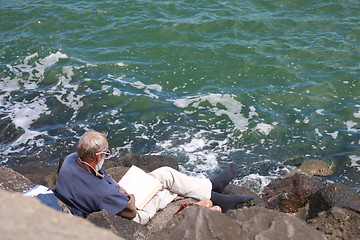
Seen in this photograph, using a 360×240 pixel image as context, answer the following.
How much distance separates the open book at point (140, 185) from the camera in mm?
5961

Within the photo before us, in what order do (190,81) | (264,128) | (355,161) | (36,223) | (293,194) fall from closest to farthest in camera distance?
(36,223)
(293,194)
(355,161)
(264,128)
(190,81)

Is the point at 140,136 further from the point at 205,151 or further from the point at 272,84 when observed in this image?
the point at 272,84

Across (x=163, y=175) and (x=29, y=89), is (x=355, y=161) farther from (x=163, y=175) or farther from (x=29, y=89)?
(x=29, y=89)

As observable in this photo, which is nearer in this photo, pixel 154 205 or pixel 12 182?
pixel 12 182

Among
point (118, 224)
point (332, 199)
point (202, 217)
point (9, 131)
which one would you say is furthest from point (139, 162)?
point (9, 131)

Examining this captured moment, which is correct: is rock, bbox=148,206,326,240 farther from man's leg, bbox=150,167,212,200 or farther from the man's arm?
man's leg, bbox=150,167,212,200

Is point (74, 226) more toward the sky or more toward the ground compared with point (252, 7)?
more toward the sky

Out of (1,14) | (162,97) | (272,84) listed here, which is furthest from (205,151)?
(1,14)

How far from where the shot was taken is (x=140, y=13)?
1650 centimetres

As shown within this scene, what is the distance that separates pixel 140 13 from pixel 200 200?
11.2 m

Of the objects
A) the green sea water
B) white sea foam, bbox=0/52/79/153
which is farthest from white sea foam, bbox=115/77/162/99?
white sea foam, bbox=0/52/79/153

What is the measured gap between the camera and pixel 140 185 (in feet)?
19.9

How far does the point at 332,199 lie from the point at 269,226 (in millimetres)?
2390

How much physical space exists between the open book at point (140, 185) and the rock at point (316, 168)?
3670mm
